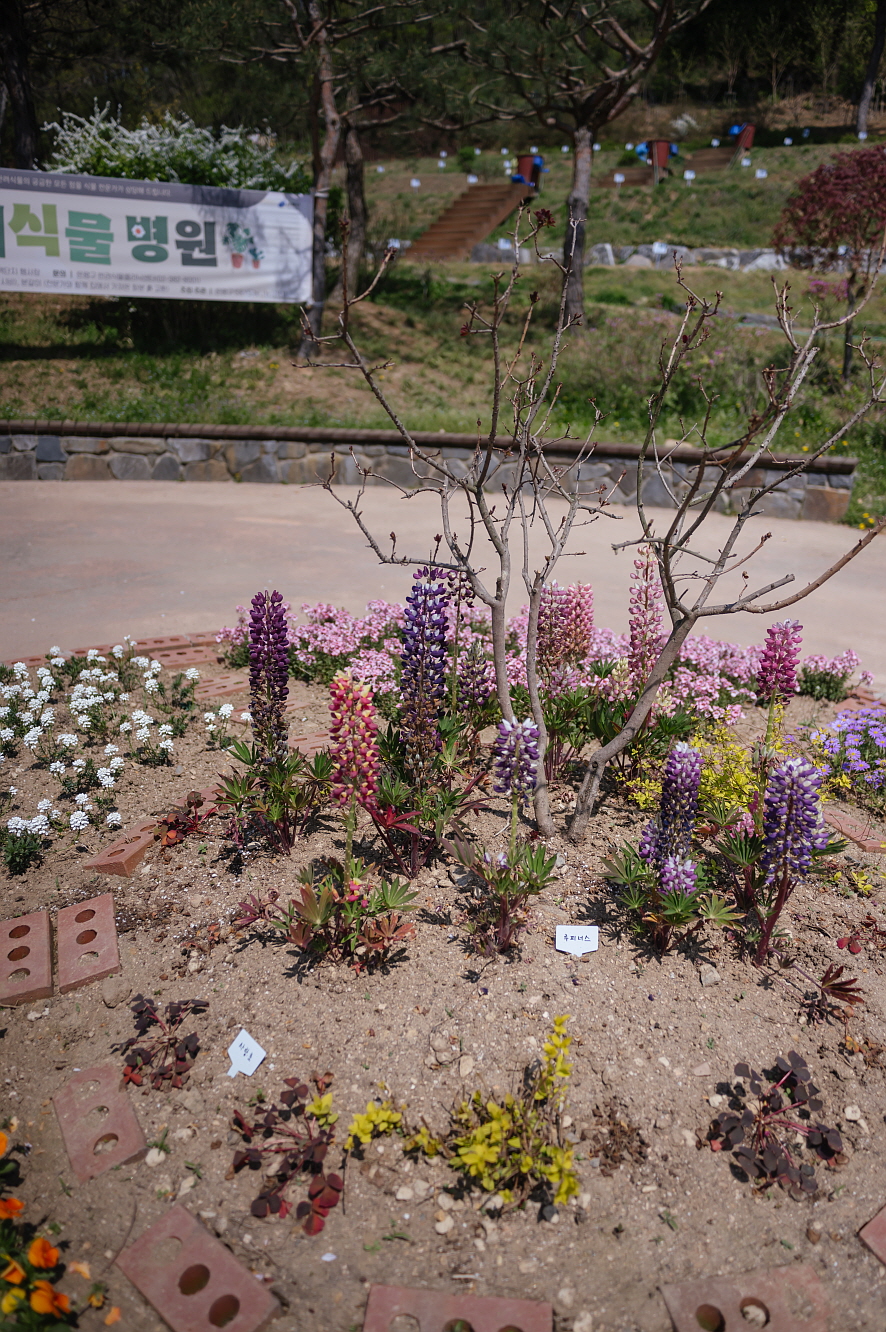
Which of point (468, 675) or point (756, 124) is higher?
point (756, 124)

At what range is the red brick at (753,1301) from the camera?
191cm

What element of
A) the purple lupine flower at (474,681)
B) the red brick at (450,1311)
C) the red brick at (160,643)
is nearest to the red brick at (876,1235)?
the red brick at (450,1311)

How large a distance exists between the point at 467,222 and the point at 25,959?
24.4 m

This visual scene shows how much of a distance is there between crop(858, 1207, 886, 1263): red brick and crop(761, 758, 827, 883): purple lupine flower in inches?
35.7

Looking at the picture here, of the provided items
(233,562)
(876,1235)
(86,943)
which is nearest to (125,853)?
(86,943)

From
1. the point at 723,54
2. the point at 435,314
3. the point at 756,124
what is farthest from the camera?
the point at 723,54

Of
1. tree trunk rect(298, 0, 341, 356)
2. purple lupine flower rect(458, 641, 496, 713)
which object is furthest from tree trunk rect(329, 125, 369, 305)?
purple lupine flower rect(458, 641, 496, 713)

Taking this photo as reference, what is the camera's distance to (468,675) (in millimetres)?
3631

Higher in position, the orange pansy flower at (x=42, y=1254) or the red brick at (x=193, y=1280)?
the orange pansy flower at (x=42, y=1254)

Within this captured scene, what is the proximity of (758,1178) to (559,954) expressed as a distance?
0.85 metres

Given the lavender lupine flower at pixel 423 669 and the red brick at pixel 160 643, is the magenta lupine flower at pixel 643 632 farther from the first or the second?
the red brick at pixel 160 643

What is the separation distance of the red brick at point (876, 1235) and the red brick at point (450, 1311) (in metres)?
0.51

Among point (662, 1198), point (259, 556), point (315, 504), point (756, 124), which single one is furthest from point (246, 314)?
point (756, 124)

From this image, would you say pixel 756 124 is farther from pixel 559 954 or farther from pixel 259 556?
pixel 559 954
